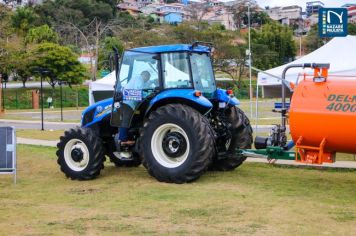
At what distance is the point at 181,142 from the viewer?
10031 mm

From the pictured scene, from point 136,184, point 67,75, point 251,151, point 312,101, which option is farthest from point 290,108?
point 67,75

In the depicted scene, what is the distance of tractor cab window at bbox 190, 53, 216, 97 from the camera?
34.4 ft

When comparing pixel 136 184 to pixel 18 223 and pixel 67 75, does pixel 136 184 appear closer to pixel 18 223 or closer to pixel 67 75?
pixel 18 223

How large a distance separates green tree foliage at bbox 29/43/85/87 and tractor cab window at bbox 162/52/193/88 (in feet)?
141

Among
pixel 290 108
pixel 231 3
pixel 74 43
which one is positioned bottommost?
pixel 290 108

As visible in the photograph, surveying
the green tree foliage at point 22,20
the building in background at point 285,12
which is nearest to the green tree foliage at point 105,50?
the green tree foliage at point 22,20

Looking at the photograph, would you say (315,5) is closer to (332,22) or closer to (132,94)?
(332,22)

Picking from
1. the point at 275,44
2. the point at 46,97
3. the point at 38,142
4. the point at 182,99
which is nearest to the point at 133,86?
the point at 182,99

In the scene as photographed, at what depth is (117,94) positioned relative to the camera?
35.1ft

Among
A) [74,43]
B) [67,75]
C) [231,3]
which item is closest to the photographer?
[67,75]

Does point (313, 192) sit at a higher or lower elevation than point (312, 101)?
lower

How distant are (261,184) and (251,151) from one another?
61 cm

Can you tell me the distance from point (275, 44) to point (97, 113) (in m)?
64.3

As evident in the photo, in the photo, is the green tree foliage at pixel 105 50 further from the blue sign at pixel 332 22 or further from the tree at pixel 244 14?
the tree at pixel 244 14
